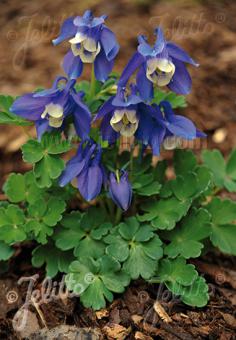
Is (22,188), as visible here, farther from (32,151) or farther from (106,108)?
(106,108)

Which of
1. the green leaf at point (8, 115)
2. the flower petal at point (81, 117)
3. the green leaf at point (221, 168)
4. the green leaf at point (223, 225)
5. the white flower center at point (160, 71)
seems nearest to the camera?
the white flower center at point (160, 71)

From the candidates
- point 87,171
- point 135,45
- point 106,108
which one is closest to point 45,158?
point 87,171

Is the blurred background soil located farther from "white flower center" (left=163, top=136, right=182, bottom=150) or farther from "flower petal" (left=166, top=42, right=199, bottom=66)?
"flower petal" (left=166, top=42, right=199, bottom=66)

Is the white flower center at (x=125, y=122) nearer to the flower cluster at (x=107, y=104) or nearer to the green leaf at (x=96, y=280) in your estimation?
the flower cluster at (x=107, y=104)

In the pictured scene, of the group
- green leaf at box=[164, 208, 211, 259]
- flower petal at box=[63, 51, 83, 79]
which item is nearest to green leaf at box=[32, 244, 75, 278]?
green leaf at box=[164, 208, 211, 259]

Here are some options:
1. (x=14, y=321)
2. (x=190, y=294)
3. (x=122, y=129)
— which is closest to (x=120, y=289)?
(x=190, y=294)

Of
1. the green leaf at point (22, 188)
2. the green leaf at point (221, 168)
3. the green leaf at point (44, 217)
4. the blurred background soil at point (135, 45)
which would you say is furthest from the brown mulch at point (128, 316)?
the blurred background soil at point (135, 45)

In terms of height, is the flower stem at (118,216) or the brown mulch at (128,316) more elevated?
the flower stem at (118,216)
